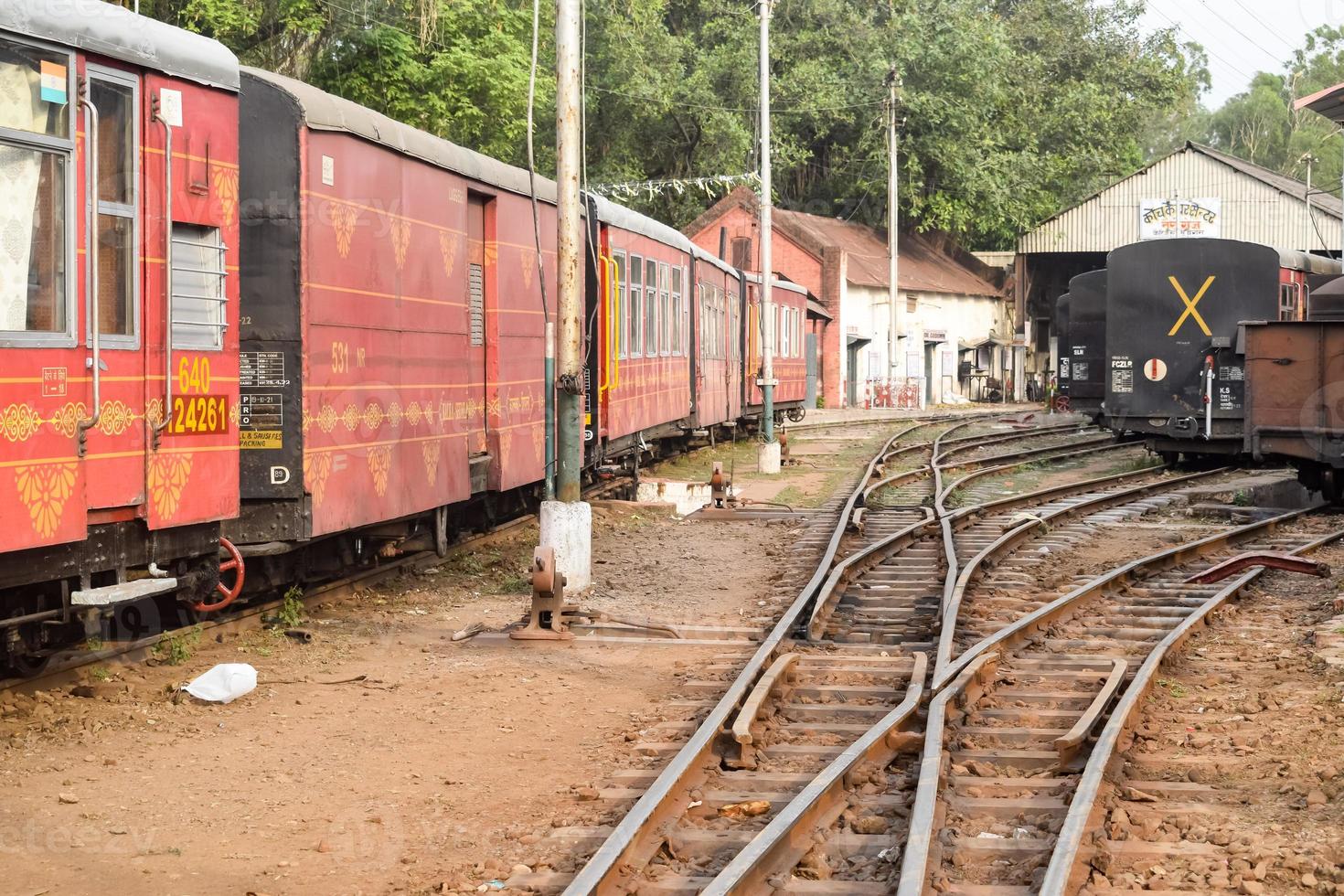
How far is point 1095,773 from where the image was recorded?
650 centimetres

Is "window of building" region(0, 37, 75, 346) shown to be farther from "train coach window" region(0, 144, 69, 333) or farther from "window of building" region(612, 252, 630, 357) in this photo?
"window of building" region(612, 252, 630, 357)

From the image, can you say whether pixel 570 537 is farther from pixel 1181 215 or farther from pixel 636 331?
pixel 1181 215

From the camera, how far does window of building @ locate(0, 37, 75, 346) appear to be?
667 centimetres

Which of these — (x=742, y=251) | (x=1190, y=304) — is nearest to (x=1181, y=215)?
(x=742, y=251)

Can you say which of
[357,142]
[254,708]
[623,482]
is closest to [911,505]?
[623,482]

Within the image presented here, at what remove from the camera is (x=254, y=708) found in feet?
26.3

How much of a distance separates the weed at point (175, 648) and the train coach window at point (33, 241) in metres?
2.43

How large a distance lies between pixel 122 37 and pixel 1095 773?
5.36 m

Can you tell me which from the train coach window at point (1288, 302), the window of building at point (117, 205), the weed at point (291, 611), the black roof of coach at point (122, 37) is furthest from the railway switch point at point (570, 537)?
the train coach window at point (1288, 302)

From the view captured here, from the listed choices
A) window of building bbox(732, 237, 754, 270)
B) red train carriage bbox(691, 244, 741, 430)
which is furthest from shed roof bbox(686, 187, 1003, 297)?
red train carriage bbox(691, 244, 741, 430)

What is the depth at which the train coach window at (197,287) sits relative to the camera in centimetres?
790

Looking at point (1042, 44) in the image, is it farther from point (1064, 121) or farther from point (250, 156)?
point (250, 156)

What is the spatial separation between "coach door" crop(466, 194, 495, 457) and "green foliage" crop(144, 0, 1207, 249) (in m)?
25.1

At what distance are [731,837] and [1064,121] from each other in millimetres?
61715
